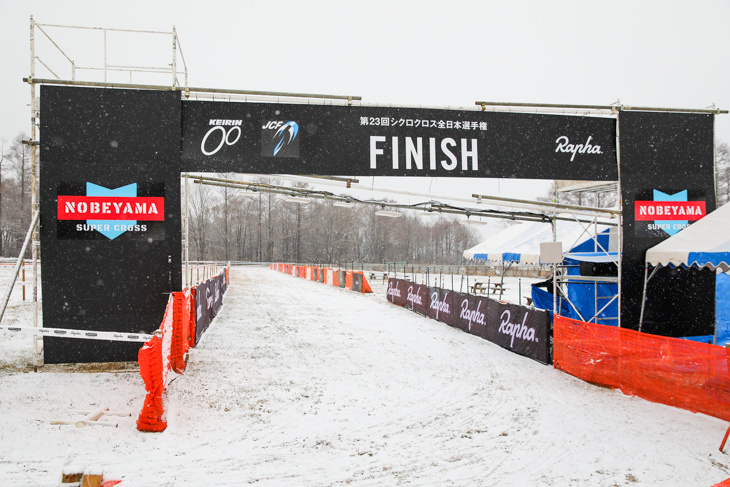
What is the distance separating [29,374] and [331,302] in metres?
14.1

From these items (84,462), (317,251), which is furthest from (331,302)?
(317,251)

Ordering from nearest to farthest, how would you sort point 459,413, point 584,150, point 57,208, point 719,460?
point 719,460 < point 459,413 < point 57,208 < point 584,150

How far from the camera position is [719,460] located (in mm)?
5258

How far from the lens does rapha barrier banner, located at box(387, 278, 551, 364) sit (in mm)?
10258

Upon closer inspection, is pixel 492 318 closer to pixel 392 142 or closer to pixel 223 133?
pixel 392 142

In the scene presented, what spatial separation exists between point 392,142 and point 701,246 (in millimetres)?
6074

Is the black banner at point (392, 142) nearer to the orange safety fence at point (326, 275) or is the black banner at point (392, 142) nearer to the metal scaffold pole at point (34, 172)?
the metal scaffold pole at point (34, 172)

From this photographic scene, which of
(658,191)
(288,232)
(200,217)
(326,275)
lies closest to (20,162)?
(200,217)

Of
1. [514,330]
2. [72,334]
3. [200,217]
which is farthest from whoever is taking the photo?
[200,217]

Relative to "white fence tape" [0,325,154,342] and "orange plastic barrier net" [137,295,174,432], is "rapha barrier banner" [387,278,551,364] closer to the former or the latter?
"orange plastic barrier net" [137,295,174,432]

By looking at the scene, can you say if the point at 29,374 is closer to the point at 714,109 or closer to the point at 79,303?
the point at 79,303

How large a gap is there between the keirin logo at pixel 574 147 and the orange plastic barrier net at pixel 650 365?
3.56m

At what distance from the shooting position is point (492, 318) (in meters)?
12.4

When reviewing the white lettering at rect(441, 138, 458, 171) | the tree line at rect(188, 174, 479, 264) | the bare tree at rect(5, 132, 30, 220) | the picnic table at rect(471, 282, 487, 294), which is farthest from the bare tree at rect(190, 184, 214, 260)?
the white lettering at rect(441, 138, 458, 171)
